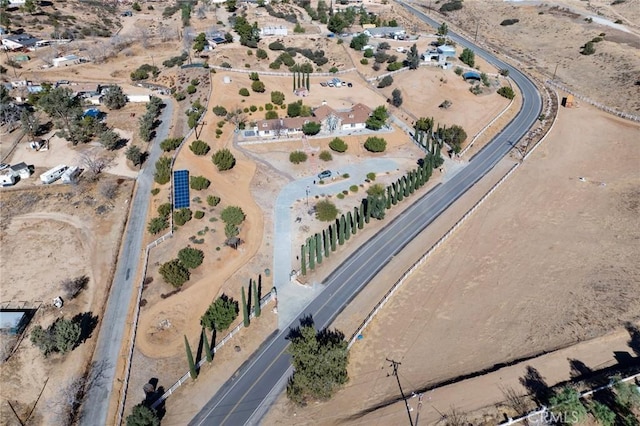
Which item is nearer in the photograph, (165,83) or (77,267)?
(77,267)

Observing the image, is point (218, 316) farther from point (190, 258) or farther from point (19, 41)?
point (19, 41)

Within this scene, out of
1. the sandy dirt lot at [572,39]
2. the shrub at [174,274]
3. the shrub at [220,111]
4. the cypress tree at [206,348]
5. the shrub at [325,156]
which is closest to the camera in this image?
the cypress tree at [206,348]

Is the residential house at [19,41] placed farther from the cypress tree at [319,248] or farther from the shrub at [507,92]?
the shrub at [507,92]

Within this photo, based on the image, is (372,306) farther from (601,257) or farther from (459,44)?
(459,44)

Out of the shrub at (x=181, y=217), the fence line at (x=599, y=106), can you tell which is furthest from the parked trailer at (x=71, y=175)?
the fence line at (x=599, y=106)

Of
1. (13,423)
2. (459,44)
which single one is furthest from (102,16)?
(13,423)

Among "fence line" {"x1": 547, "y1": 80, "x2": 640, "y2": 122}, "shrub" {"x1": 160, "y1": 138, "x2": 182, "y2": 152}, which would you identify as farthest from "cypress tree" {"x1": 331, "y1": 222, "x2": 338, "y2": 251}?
"fence line" {"x1": 547, "y1": 80, "x2": 640, "y2": 122}

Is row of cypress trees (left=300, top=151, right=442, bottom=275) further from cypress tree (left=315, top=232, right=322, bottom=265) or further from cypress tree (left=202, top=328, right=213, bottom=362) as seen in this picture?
cypress tree (left=202, top=328, right=213, bottom=362)
